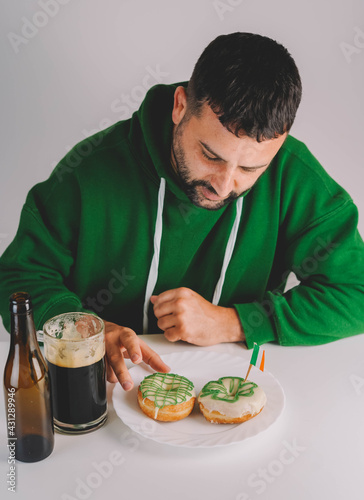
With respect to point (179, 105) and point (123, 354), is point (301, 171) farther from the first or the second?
point (123, 354)

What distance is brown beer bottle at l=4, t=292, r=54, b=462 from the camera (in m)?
0.92

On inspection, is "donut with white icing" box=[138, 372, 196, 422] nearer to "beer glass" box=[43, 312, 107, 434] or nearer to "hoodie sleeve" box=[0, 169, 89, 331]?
"beer glass" box=[43, 312, 107, 434]

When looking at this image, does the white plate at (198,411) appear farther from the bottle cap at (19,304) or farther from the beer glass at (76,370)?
the bottle cap at (19,304)

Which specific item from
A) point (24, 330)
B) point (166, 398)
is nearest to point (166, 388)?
point (166, 398)

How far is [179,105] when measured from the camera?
1351 millimetres

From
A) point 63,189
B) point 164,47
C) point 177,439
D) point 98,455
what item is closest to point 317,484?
point 177,439

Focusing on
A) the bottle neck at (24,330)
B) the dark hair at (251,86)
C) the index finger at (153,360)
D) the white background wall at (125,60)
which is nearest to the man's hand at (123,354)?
the index finger at (153,360)

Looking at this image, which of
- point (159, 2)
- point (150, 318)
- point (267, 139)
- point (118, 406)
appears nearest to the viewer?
point (118, 406)

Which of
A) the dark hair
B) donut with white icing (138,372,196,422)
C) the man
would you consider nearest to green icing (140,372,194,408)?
donut with white icing (138,372,196,422)

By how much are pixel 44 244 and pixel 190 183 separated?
39 centimetres

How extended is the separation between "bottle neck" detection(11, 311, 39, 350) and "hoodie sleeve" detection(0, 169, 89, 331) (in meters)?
0.44

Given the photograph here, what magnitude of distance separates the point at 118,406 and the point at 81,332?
0.16 metres

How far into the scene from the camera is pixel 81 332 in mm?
1031

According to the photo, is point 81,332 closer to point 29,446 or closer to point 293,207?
point 29,446
